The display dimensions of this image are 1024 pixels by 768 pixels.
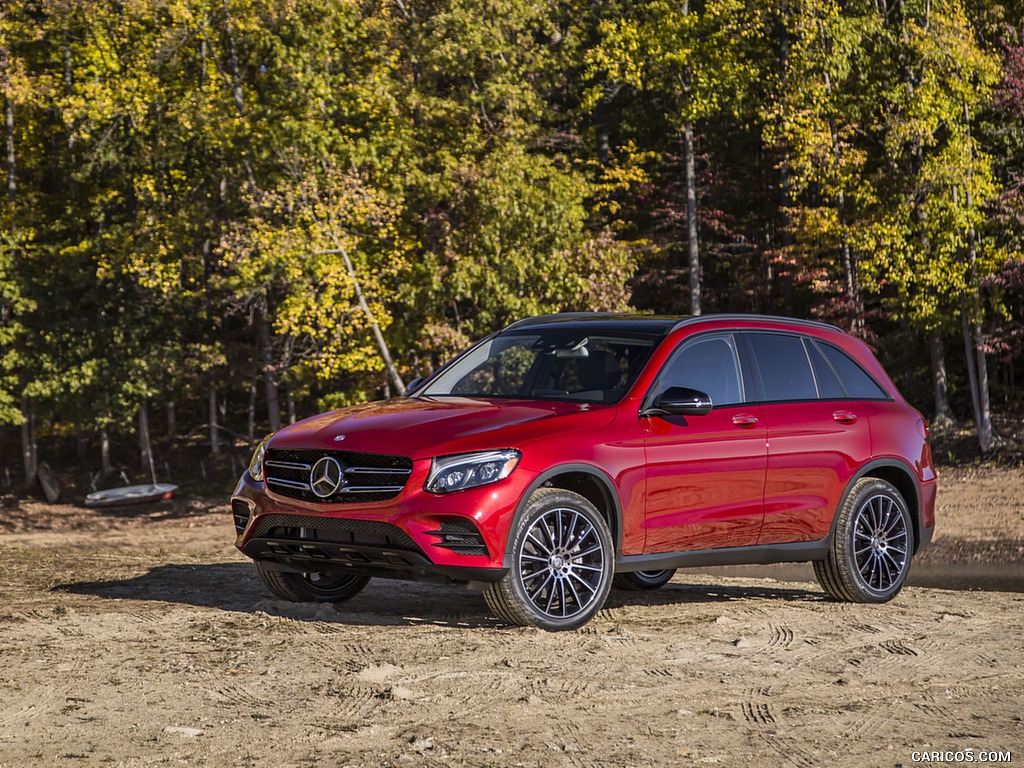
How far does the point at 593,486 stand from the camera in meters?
7.85

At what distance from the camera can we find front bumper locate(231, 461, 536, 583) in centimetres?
720

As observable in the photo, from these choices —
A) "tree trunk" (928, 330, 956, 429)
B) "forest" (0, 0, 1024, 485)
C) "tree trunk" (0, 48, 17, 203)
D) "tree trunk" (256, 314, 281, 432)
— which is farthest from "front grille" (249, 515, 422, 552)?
"tree trunk" (0, 48, 17, 203)

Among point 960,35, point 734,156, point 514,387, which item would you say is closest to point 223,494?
point 734,156

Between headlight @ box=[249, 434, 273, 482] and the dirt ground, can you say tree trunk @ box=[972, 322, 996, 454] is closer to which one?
the dirt ground

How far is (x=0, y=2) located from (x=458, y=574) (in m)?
31.0

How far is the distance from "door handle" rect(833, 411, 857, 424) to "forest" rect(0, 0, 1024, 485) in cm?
1690

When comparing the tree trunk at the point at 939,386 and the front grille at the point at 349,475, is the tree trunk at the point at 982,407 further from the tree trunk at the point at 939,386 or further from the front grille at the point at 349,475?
the front grille at the point at 349,475

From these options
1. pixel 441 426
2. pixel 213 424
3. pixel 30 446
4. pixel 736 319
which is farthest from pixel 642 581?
pixel 30 446

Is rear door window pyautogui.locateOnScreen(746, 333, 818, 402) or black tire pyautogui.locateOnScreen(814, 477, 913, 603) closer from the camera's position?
rear door window pyautogui.locateOnScreen(746, 333, 818, 402)

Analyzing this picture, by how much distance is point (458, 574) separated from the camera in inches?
285

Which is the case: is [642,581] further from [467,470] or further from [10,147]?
[10,147]

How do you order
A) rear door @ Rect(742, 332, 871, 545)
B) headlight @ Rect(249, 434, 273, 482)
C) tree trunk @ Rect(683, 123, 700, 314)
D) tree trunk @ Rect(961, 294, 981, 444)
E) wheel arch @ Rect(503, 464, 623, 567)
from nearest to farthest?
wheel arch @ Rect(503, 464, 623, 567), headlight @ Rect(249, 434, 273, 482), rear door @ Rect(742, 332, 871, 545), tree trunk @ Rect(961, 294, 981, 444), tree trunk @ Rect(683, 123, 700, 314)

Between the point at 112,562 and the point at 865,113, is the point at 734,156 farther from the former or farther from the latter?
the point at 112,562
